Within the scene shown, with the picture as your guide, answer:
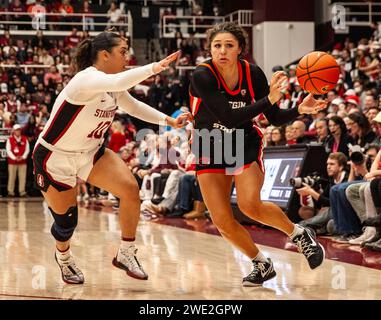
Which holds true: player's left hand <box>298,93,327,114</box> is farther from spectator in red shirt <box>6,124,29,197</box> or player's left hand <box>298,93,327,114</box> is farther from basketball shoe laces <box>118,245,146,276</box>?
spectator in red shirt <box>6,124,29,197</box>

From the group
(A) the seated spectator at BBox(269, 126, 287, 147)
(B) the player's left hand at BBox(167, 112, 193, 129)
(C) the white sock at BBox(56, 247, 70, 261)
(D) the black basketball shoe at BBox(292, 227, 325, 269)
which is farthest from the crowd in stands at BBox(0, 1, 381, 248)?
(C) the white sock at BBox(56, 247, 70, 261)

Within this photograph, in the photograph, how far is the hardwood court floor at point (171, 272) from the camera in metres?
5.38

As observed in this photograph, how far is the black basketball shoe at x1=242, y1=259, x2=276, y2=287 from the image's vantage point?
5.70 meters

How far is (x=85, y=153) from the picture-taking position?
5.75 m

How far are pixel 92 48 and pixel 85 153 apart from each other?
2.53 ft

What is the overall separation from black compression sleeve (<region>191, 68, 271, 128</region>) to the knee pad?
4.19 feet

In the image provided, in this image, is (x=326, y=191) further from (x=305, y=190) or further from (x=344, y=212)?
(x=344, y=212)

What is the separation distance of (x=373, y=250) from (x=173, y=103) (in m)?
13.9

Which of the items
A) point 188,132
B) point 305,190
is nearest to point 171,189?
point 305,190

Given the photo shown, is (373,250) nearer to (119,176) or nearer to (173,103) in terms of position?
(119,176)

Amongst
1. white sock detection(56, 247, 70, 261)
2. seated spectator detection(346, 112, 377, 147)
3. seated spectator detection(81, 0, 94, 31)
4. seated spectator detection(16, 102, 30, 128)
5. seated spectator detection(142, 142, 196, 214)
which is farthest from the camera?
seated spectator detection(81, 0, 94, 31)

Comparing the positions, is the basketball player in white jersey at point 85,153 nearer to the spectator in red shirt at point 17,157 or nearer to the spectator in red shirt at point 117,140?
the spectator in red shirt at point 117,140

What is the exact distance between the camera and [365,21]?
24.3 metres

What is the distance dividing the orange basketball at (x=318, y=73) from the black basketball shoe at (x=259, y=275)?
1.30 metres
